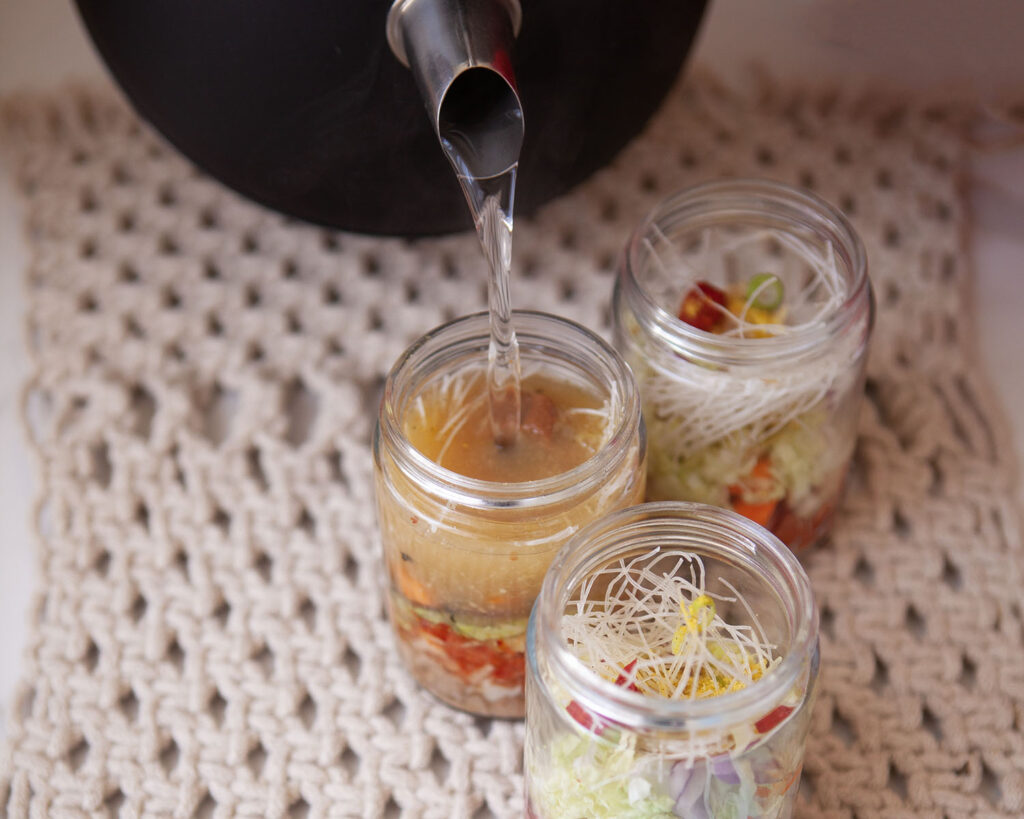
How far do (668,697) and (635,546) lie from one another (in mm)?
103

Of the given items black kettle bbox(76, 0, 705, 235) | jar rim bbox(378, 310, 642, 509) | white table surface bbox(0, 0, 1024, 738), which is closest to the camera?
jar rim bbox(378, 310, 642, 509)

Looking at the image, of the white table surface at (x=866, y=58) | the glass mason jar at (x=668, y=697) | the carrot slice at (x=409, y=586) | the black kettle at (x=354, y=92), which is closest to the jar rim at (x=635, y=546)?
the glass mason jar at (x=668, y=697)

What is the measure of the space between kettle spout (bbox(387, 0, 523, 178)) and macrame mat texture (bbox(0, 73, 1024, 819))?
12.3 inches

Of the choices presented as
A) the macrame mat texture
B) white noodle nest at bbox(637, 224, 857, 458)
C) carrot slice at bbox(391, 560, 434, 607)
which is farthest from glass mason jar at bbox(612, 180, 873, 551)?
carrot slice at bbox(391, 560, 434, 607)

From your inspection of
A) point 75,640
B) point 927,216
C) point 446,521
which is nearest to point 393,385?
point 446,521

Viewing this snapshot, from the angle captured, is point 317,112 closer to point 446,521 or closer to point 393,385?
point 393,385

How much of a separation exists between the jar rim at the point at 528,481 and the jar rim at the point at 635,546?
4 cm

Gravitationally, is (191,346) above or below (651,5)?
below

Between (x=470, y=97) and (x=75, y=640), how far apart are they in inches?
21.0

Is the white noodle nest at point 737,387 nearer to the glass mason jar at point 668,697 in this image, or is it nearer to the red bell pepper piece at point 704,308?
the red bell pepper piece at point 704,308

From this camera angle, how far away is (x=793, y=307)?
105 centimetres

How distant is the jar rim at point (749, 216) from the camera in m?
0.88

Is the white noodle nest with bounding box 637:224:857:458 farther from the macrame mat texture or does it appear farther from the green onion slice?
the macrame mat texture

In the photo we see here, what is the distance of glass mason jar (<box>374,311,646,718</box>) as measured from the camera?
787 mm
